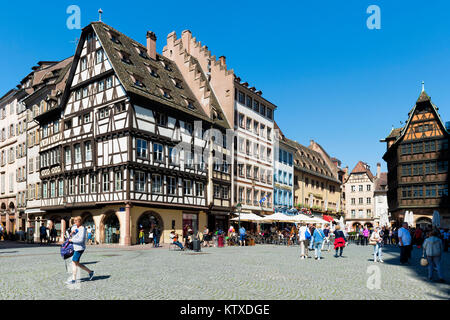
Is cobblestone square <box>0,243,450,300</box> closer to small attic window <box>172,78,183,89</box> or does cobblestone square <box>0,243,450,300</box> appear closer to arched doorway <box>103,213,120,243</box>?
arched doorway <box>103,213,120,243</box>

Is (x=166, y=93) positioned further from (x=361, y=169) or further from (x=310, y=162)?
(x=361, y=169)

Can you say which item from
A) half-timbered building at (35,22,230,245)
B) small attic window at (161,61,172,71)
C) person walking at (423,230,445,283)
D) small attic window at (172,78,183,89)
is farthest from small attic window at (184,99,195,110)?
person walking at (423,230,445,283)

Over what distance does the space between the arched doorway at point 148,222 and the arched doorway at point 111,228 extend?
1.61 m

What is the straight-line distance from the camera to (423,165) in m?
52.5

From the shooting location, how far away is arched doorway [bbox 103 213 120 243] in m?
33.0

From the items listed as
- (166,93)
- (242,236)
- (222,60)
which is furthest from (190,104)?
(242,236)

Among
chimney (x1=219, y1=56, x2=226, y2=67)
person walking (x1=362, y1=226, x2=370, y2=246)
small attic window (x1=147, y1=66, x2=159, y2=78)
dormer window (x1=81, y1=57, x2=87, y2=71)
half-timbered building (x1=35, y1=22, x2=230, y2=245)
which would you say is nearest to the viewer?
half-timbered building (x1=35, y1=22, x2=230, y2=245)

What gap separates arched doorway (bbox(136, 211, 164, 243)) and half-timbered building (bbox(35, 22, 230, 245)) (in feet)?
0.25

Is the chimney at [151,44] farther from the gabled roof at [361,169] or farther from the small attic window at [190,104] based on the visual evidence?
the gabled roof at [361,169]

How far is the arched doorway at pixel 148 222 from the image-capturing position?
33066mm

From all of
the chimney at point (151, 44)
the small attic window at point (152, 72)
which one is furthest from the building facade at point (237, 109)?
the small attic window at point (152, 72)

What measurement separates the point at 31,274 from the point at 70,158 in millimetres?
24289

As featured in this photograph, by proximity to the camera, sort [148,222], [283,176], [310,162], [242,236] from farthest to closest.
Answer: [310,162], [283,176], [148,222], [242,236]

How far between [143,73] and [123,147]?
24.1ft
